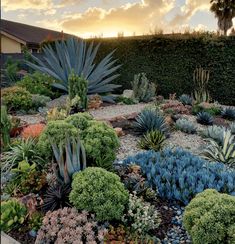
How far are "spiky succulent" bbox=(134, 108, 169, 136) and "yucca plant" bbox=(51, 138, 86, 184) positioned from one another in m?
2.86

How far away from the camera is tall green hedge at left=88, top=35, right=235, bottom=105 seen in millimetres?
12562

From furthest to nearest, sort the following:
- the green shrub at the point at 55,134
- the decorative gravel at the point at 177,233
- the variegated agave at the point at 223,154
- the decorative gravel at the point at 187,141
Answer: the decorative gravel at the point at 187,141, the variegated agave at the point at 223,154, the green shrub at the point at 55,134, the decorative gravel at the point at 177,233

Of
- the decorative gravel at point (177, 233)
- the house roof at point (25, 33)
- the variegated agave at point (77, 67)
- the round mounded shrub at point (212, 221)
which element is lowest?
the decorative gravel at point (177, 233)

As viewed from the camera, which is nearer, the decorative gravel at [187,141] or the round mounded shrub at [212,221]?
the round mounded shrub at [212,221]

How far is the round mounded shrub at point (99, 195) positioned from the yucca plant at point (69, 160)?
0.35 meters

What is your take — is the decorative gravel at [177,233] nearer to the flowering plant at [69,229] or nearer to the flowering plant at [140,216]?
the flowering plant at [140,216]

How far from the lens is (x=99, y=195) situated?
3760 mm

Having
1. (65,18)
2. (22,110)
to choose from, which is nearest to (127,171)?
(65,18)

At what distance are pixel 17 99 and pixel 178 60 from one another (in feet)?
20.5

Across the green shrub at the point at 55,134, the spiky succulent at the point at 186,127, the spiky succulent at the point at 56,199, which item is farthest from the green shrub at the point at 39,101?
the spiky succulent at the point at 56,199

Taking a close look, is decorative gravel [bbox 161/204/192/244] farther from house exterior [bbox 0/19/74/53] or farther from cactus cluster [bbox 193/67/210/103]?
house exterior [bbox 0/19/74/53]

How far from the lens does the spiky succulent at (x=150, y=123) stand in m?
7.10

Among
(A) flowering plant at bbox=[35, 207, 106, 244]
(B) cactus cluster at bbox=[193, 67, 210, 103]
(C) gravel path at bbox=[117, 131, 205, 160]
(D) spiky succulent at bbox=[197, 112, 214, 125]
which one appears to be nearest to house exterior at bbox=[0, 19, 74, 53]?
(B) cactus cluster at bbox=[193, 67, 210, 103]

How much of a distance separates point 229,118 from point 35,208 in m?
7.08
